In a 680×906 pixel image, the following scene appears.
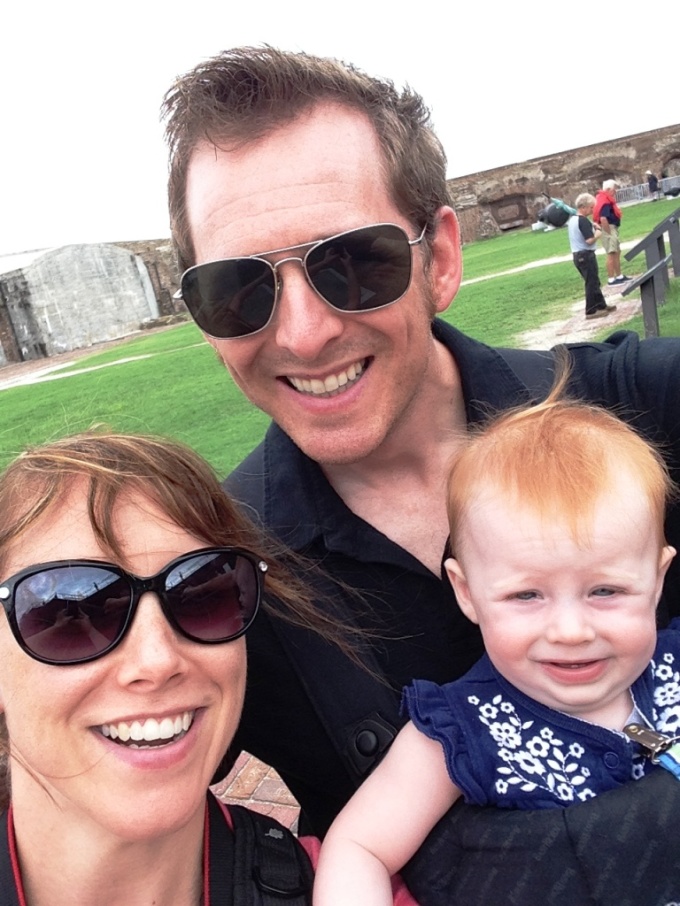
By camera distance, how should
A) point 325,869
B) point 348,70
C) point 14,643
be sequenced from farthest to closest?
point 348,70
point 325,869
point 14,643

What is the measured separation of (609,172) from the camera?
4003cm

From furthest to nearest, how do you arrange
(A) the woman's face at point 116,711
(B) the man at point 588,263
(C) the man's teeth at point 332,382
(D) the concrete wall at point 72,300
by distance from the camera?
(D) the concrete wall at point 72,300 → (B) the man at point 588,263 → (C) the man's teeth at point 332,382 → (A) the woman's face at point 116,711

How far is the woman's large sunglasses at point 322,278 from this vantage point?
1997mm

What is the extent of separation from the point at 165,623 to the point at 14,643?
0.27 meters

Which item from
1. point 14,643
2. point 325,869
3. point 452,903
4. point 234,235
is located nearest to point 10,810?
A: point 14,643

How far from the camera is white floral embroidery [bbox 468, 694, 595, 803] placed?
63.8 inches

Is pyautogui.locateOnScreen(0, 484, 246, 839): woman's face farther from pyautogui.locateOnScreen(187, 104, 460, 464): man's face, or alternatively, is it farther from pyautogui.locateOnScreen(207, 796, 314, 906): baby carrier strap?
pyautogui.locateOnScreen(187, 104, 460, 464): man's face

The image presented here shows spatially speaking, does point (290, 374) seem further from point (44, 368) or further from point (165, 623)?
point (44, 368)

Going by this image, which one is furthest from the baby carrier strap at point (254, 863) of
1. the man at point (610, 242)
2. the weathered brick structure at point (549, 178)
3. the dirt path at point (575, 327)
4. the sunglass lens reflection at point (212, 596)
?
the weathered brick structure at point (549, 178)

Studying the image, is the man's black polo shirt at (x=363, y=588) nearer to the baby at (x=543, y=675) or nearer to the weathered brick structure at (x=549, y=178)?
the baby at (x=543, y=675)

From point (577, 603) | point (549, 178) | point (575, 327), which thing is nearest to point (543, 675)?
point (577, 603)

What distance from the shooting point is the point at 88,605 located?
149 centimetres

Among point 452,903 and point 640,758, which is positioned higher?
point 640,758

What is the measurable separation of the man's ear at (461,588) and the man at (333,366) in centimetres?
19
